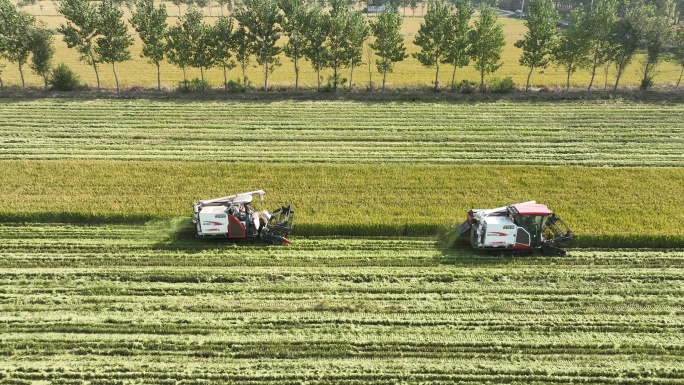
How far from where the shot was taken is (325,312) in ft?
53.8

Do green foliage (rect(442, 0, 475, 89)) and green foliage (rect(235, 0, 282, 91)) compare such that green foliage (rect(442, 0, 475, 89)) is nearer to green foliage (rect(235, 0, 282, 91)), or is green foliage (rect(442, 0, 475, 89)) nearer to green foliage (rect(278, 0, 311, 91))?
green foliage (rect(278, 0, 311, 91))

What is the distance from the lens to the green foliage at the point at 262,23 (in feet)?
131

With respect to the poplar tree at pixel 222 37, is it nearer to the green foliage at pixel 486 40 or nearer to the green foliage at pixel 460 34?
the green foliage at pixel 460 34

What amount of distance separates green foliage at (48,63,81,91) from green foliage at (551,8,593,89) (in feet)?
132

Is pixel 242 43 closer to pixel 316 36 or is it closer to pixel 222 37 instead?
pixel 222 37

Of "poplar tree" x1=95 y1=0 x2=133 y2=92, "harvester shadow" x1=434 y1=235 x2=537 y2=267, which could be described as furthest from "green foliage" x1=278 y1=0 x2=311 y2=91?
"harvester shadow" x1=434 y1=235 x2=537 y2=267

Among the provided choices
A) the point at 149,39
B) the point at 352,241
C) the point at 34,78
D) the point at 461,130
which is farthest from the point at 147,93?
the point at 352,241

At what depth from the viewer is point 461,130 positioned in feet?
108

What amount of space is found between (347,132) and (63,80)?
2585cm

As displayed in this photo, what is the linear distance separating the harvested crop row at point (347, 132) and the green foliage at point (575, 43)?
17.5 ft

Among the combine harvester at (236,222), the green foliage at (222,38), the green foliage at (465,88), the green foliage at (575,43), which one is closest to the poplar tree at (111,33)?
the green foliage at (222,38)

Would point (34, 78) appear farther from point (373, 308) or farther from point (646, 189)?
point (646, 189)

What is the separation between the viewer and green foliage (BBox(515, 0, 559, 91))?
40.5 meters

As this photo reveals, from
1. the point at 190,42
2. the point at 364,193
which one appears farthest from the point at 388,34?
the point at 364,193
